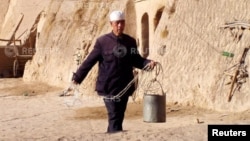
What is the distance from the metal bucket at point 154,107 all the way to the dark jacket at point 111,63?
615mm

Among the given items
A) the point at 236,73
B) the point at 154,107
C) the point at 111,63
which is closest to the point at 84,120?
the point at 236,73

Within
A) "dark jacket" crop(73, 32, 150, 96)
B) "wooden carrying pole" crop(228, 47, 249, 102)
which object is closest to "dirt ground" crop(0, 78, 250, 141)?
"wooden carrying pole" crop(228, 47, 249, 102)

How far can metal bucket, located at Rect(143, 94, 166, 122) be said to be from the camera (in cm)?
645

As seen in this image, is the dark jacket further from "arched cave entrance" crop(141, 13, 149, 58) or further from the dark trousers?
"arched cave entrance" crop(141, 13, 149, 58)

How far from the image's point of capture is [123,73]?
590 cm

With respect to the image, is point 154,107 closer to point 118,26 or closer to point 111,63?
point 111,63

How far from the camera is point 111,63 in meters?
5.85

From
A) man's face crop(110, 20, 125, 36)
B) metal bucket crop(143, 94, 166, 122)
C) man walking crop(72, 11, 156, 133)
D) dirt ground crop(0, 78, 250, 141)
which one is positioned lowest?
dirt ground crop(0, 78, 250, 141)

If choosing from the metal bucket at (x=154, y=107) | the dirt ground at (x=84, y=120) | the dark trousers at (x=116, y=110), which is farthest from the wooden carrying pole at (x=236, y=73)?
the dark trousers at (x=116, y=110)

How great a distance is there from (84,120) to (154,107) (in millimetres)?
4793

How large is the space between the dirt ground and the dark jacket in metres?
0.59

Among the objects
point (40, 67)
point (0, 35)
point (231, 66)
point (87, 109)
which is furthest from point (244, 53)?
point (0, 35)

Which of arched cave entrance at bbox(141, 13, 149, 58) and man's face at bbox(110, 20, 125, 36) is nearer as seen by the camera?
man's face at bbox(110, 20, 125, 36)

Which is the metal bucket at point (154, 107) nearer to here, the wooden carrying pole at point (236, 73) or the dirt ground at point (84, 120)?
the dirt ground at point (84, 120)
